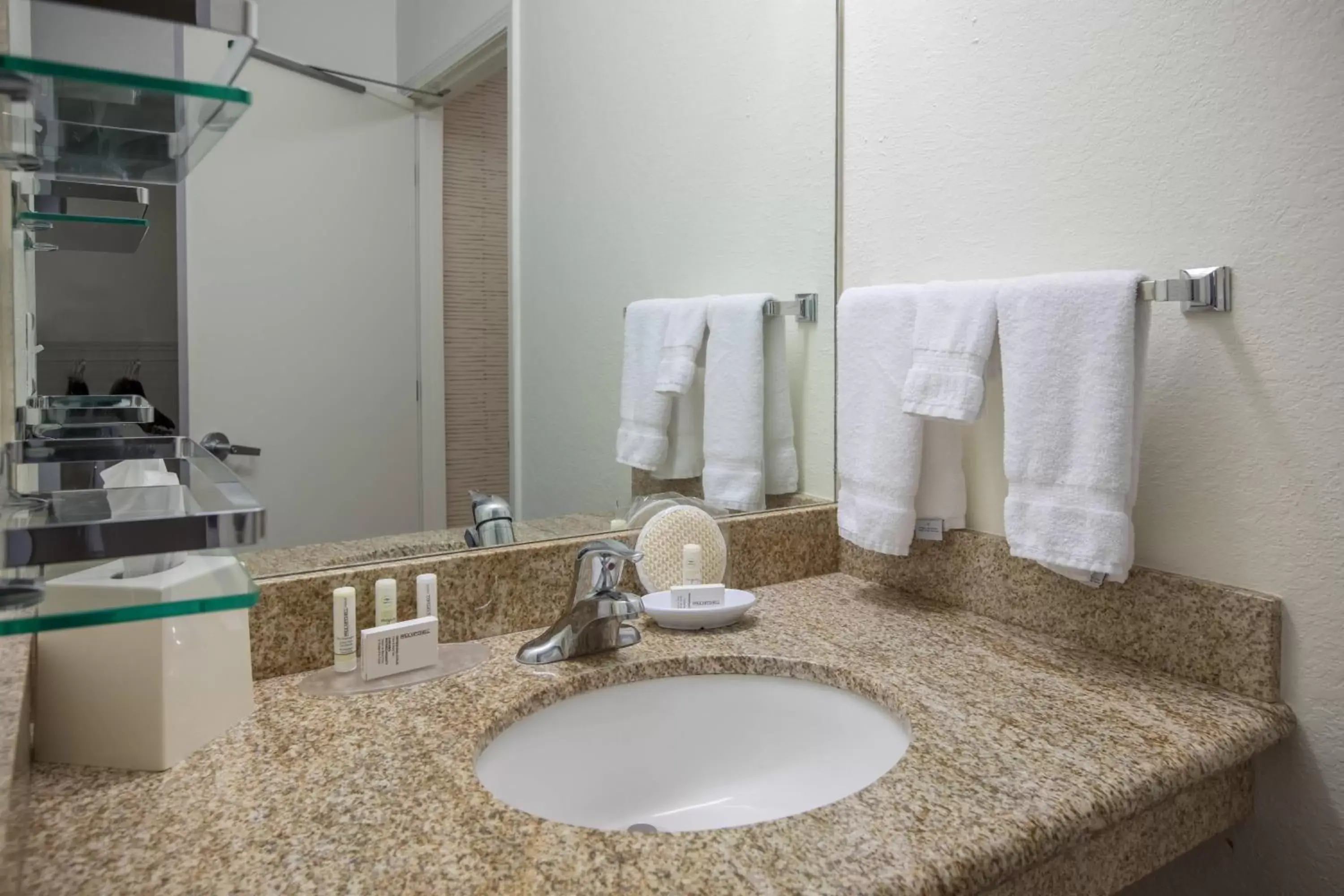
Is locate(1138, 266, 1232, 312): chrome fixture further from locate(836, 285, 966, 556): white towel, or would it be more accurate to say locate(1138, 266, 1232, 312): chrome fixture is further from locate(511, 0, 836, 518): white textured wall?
locate(511, 0, 836, 518): white textured wall

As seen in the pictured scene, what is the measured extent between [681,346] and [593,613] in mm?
464

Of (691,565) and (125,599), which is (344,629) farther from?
(125,599)

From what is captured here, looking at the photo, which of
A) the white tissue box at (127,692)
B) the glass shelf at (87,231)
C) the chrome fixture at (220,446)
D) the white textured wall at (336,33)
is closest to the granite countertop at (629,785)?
the white tissue box at (127,692)

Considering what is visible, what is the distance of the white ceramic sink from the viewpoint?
0.88 m

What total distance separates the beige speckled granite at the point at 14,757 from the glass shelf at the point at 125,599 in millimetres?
105

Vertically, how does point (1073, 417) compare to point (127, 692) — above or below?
above

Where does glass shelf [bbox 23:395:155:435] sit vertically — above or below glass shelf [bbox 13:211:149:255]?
below

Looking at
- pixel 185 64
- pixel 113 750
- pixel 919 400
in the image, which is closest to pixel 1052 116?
pixel 919 400

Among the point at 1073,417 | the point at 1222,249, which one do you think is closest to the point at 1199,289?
the point at 1222,249

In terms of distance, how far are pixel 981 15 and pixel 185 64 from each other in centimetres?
100

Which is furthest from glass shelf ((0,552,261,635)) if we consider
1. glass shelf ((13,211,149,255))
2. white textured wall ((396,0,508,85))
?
white textured wall ((396,0,508,85))

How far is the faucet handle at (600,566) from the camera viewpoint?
992mm

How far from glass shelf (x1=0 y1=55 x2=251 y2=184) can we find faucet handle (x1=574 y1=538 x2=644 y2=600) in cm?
57

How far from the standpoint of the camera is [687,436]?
51.7 inches
